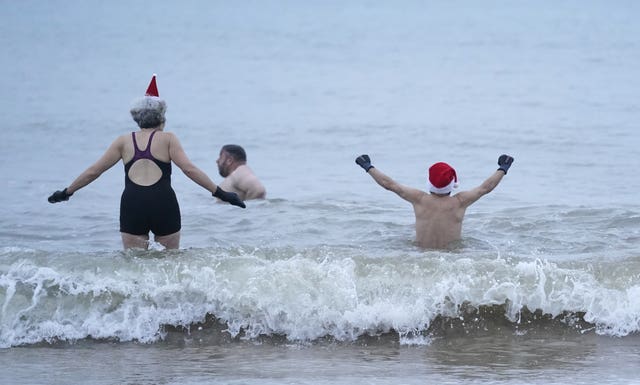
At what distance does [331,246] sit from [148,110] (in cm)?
254

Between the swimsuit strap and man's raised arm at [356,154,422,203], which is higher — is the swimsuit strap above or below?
above

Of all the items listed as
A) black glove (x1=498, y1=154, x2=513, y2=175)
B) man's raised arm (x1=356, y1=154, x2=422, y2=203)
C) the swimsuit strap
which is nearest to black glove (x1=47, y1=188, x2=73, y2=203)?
the swimsuit strap

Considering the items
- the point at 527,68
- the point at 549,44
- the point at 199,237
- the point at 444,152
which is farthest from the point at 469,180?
the point at 549,44

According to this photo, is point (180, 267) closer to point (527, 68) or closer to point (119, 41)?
point (527, 68)

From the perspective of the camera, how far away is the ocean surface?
23.1 ft

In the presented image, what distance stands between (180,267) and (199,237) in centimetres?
298

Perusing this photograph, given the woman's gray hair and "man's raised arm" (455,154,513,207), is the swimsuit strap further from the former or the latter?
"man's raised arm" (455,154,513,207)

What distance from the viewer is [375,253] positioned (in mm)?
8945

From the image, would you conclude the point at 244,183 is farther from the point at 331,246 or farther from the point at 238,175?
the point at 331,246

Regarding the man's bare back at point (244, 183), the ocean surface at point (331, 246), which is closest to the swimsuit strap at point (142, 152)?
the ocean surface at point (331, 246)

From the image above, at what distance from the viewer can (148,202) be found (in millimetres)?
7965

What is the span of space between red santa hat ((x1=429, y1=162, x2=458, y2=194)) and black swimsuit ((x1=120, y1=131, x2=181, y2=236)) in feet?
7.29

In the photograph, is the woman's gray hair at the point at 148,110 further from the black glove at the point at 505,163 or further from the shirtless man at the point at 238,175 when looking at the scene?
the shirtless man at the point at 238,175

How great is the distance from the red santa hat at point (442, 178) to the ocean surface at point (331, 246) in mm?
559
